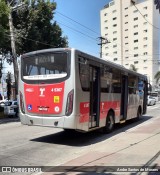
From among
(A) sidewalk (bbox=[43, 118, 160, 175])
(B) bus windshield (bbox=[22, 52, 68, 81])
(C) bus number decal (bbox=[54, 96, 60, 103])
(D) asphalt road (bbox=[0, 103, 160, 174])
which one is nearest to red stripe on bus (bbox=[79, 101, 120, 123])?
(C) bus number decal (bbox=[54, 96, 60, 103])

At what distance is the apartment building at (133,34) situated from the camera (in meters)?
93.2

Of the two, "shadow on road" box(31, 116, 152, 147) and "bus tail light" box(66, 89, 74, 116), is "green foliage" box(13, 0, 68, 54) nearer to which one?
"shadow on road" box(31, 116, 152, 147)

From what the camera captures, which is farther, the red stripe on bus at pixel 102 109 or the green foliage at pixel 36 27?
the green foliage at pixel 36 27

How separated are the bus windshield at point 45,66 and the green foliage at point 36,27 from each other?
56.7ft

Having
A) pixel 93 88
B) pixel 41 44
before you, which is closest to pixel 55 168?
pixel 93 88

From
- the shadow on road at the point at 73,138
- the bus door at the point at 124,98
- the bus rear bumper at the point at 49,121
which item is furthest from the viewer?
the bus door at the point at 124,98

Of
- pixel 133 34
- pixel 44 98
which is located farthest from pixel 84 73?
pixel 133 34

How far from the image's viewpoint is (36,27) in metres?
31.0

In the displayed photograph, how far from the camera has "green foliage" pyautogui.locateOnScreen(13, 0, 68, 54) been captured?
99.0ft

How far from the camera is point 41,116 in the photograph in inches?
442

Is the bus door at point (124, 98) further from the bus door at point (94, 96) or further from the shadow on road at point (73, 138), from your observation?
the bus door at point (94, 96)

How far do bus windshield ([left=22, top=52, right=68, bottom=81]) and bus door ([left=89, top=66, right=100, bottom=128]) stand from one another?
146 centimetres

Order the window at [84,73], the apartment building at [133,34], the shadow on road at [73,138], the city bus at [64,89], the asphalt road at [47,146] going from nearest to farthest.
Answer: the asphalt road at [47,146] → the city bus at [64,89] → the window at [84,73] → the shadow on road at [73,138] → the apartment building at [133,34]

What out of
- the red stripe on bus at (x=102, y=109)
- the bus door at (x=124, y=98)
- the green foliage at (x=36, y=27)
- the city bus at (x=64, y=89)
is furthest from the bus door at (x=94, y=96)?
the green foliage at (x=36, y=27)
